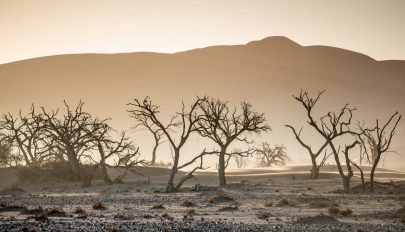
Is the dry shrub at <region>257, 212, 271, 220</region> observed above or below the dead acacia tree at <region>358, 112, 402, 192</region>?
below

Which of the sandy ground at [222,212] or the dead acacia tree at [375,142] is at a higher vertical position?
the dead acacia tree at [375,142]

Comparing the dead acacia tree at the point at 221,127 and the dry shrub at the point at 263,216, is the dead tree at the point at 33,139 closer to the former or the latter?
the dead acacia tree at the point at 221,127

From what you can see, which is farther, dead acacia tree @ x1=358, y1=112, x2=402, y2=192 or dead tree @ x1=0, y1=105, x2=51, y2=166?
dead tree @ x1=0, y1=105, x2=51, y2=166

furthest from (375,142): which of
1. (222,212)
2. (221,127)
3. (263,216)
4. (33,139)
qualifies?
(263,216)

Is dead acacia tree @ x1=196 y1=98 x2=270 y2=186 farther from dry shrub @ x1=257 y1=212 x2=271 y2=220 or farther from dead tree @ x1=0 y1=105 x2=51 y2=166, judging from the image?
dry shrub @ x1=257 y1=212 x2=271 y2=220

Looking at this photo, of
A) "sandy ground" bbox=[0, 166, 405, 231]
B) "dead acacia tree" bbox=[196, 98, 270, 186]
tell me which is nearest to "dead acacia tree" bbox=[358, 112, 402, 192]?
"sandy ground" bbox=[0, 166, 405, 231]

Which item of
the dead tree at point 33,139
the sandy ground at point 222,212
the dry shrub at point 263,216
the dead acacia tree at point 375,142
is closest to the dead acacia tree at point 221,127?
the sandy ground at point 222,212

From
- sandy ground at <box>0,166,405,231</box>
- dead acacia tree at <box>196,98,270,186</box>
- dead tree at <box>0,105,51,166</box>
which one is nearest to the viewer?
sandy ground at <box>0,166,405,231</box>

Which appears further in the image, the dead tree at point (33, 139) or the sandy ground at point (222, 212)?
the dead tree at point (33, 139)

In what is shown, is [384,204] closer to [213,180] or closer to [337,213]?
[337,213]

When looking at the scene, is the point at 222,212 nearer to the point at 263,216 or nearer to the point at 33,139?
the point at 263,216

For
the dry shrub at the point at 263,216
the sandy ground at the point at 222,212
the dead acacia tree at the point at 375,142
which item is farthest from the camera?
the dead acacia tree at the point at 375,142

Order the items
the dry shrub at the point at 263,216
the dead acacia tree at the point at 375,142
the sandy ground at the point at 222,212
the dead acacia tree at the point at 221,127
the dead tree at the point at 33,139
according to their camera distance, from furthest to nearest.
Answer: the dead tree at the point at 33,139
the dead acacia tree at the point at 221,127
the dead acacia tree at the point at 375,142
the dry shrub at the point at 263,216
the sandy ground at the point at 222,212

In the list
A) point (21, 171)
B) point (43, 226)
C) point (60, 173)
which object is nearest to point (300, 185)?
point (60, 173)
